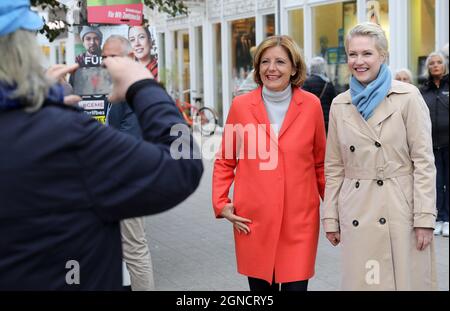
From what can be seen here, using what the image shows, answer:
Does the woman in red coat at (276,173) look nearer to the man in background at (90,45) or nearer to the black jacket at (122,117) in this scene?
the black jacket at (122,117)

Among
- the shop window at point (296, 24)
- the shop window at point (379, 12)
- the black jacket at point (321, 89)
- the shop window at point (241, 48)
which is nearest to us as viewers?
the black jacket at point (321, 89)

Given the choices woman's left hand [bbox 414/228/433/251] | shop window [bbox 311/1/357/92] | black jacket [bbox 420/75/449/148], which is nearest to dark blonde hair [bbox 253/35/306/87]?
woman's left hand [bbox 414/228/433/251]

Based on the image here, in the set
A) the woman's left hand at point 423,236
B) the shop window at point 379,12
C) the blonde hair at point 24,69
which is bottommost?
the woman's left hand at point 423,236

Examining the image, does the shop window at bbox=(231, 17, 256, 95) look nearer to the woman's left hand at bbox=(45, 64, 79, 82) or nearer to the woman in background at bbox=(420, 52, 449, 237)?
the woman in background at bbox=(420, 52, 449, 237)

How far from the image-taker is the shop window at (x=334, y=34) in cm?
1469

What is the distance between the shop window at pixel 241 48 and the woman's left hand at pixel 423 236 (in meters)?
15.1

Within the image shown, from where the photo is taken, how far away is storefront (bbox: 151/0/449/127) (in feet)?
41.8

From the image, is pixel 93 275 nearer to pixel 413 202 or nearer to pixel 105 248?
pixel 105 248

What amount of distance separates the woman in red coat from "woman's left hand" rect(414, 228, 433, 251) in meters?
0.58

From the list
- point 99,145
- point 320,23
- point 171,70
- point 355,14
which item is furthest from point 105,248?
point 171,70

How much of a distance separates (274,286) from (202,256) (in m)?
2.98

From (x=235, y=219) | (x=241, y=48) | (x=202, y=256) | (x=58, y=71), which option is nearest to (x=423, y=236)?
(x=235, y=219)

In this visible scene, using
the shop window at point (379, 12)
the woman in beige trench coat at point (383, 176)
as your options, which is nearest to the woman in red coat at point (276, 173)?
the woman in beige trench coat at point (383, 176)

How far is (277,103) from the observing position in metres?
3.78
